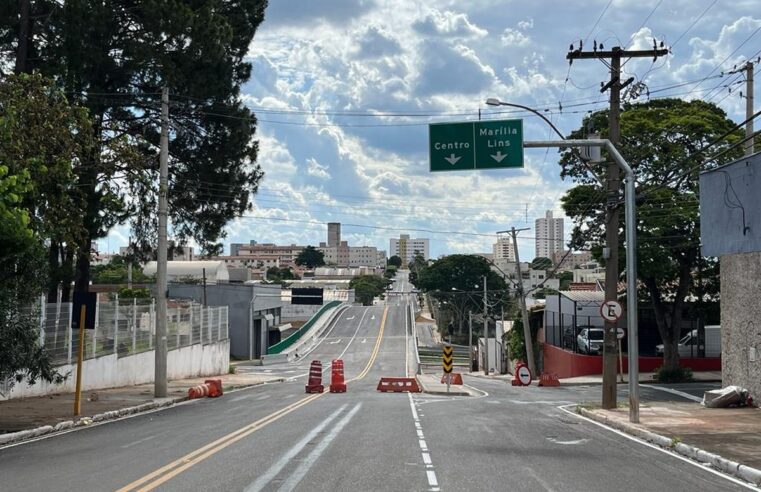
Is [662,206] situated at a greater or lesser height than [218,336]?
greater

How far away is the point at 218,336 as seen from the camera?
47969mm

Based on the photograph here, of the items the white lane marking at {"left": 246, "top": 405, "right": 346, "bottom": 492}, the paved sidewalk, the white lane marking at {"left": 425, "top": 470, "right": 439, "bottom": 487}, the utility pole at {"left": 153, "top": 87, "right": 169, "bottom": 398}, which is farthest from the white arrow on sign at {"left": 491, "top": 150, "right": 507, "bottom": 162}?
the paved sidewalk

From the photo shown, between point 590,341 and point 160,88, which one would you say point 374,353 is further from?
point 160,88

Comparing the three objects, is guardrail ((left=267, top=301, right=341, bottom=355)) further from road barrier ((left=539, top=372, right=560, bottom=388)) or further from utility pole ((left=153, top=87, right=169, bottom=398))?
utility pole ((left=153, top=87, right=169, bottom=398))

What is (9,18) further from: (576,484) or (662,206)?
(662,206)

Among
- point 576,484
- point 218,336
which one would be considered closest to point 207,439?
point 576,484

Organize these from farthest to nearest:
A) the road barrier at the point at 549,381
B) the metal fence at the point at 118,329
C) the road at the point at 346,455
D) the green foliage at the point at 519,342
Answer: the green foliage at the point at 519,342 → the road barrier at the point at 549,381 → the metal fence at the point at 118,329 → the road at the point at 346,455

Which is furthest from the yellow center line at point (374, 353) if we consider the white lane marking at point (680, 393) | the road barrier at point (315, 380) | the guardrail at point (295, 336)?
the white lane marking at point (680, 393)

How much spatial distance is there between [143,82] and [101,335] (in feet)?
31.2

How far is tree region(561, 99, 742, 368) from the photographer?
3206 centimetres

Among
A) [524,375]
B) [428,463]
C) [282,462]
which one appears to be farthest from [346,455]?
[524,375]

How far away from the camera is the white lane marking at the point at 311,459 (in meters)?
9.18

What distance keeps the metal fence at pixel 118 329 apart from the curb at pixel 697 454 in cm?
1318

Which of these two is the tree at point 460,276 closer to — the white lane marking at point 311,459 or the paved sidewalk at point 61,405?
the paved sidewalk at point 61,405
